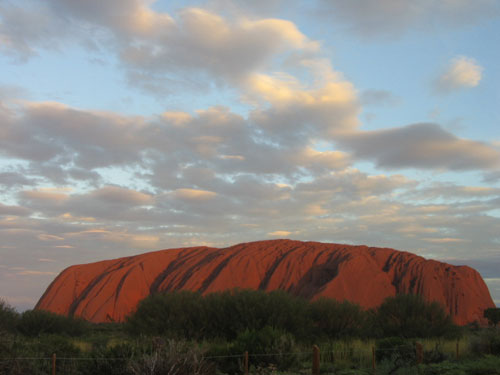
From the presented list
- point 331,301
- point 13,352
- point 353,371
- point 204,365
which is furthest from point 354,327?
point 13,352

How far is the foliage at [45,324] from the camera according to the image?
28.7m

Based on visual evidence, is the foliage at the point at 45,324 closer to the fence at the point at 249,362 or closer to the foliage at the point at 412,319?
the fence at the point at 249,362

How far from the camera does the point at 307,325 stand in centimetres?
2386

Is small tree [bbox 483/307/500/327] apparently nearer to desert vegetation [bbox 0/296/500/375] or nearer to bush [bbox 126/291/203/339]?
desert vegetation [bbox 0/296/500/375]

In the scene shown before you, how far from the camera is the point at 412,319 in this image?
89.2ft

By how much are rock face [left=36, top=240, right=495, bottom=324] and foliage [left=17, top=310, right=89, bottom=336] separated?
1512cm

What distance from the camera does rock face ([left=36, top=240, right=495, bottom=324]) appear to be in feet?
163

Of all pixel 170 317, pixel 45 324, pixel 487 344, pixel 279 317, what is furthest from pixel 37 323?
pixel 487 344

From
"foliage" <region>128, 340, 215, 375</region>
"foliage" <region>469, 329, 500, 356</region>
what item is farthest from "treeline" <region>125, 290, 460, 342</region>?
"foliage" <region>128, 340, 215, 375</region>

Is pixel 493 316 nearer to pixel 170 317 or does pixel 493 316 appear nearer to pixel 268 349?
pixel 170 317

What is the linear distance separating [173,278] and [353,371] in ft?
144

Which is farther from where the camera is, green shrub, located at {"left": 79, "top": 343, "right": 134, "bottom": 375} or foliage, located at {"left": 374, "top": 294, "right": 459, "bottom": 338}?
foliage, located at {"left": 374, "top": 294, "right": 459, "bottom": 338}

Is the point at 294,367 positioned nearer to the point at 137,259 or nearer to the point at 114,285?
the point at 114,285

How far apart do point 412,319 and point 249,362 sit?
614 inches
